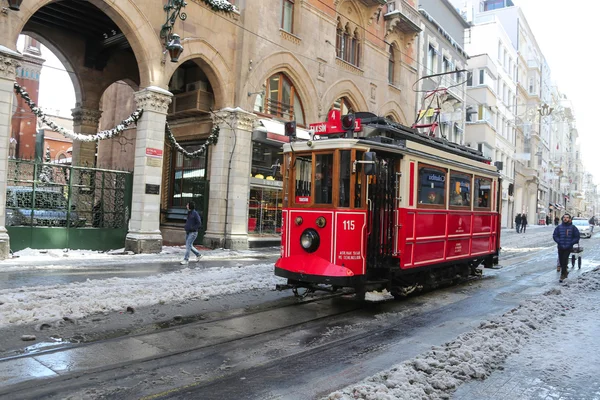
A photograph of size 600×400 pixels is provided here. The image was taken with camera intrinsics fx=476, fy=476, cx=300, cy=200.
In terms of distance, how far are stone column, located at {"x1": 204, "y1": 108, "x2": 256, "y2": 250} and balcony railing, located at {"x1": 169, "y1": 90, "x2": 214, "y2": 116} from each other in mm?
1020

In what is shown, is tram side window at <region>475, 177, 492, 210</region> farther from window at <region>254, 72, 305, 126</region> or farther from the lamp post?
window at <region>254, 72, 305, 126</region>

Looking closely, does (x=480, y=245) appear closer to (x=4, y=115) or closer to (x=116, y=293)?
(x=116, y=293)

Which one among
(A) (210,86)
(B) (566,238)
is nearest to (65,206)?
(A) (210,86)

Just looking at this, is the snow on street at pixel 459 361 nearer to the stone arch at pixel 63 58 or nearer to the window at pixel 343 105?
the window at pixel 343 105

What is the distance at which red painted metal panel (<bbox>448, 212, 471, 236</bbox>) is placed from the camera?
1033 cm

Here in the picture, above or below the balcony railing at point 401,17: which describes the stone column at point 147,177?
below

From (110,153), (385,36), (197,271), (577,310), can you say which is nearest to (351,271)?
(577,310)

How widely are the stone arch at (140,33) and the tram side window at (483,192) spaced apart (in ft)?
33.8

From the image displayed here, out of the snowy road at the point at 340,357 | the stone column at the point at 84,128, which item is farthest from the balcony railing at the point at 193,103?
the snowy road at the point at 340,357

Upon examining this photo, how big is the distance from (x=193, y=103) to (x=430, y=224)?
1211cm

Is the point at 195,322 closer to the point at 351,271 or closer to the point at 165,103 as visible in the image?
the point at 351,271

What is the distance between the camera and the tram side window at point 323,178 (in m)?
8.12

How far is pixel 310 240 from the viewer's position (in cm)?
815

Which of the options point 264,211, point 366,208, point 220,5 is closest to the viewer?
point 366,208
